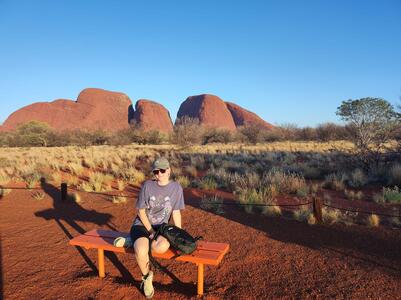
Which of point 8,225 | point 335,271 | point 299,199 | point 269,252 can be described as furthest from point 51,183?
point 335,271

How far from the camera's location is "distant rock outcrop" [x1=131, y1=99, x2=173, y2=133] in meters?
86.6

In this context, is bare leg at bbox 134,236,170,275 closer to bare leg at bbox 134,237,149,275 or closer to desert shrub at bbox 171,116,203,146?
→ bare leg at bbox 134,237,149,275

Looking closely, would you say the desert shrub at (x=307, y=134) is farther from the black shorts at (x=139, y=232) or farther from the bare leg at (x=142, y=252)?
the bare leg at (x=142, y=252)

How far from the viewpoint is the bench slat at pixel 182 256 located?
3.43 m

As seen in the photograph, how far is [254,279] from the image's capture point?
13.6ft

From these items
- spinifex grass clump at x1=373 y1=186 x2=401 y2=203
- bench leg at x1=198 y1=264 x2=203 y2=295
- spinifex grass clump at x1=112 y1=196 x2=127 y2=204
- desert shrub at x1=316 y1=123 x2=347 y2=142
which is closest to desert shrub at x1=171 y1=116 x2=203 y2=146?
desert shrub at x1=316 y1=123 x2=347 y2=142

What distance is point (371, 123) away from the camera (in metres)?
14.2

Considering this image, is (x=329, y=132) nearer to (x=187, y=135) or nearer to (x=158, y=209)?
(x=187, y=135)

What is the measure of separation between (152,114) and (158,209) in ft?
283

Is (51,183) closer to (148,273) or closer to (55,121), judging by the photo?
(148,273)

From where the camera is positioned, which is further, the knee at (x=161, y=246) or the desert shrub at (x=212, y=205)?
the desert shrub at (x=212, y=205)

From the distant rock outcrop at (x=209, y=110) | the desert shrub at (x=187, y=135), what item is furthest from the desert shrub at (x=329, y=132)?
the distant rock outcrop at (x=209, y=110)

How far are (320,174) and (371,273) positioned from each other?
28.8ft

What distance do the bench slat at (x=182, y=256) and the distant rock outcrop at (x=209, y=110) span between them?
8819 centimetres
